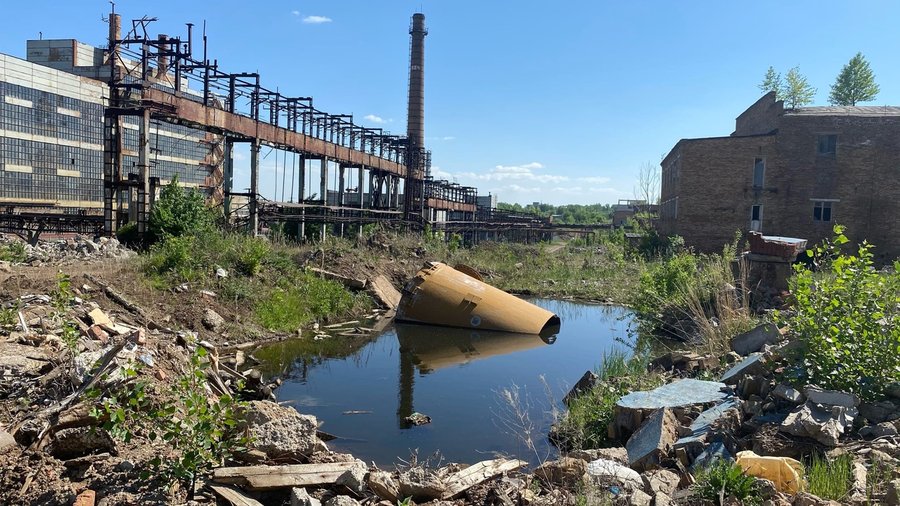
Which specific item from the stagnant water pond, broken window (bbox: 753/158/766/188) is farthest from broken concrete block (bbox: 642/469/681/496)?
broken window (bbox: 753/158/766/188)

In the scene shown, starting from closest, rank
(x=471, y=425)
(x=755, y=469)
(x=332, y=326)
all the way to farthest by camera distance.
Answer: (x=755, y=469), (x=471, y=425), (x=332, y=326)

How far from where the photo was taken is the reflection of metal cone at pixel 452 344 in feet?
38.3

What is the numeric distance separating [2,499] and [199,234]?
473 inches

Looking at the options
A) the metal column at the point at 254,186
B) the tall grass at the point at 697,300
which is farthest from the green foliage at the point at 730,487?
the metal column at the point at 254,186

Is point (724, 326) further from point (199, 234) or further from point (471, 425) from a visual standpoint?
point (199, 234)

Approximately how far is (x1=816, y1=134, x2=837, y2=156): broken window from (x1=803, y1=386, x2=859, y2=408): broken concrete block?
2485cm

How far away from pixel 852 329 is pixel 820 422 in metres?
1.06

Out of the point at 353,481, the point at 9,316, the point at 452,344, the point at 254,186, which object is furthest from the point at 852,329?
the point at 254,186

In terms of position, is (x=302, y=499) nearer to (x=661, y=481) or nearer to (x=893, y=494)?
(x=661, y=481)

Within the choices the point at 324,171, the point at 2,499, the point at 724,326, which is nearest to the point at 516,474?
the point at 2,499

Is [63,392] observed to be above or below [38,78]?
below

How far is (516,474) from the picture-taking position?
5.41 m

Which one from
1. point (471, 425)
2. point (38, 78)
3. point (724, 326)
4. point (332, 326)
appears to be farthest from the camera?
point (38, 78)

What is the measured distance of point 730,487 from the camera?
392 cm
